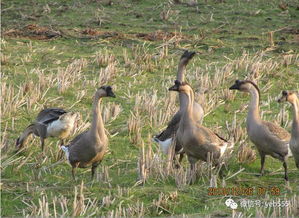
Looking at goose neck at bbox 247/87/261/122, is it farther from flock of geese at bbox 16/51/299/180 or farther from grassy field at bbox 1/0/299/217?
grassy field at bbox 1/0/299/217

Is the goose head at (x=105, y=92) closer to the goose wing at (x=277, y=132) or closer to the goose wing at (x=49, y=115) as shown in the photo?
the goose wing at (x=49, y=115)

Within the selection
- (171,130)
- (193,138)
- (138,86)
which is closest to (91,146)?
(193,138)

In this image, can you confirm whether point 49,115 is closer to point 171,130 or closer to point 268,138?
point 171,130

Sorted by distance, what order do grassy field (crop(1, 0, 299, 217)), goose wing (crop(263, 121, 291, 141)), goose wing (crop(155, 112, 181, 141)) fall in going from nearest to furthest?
grassy field (crop(1, 0, 299, 217)) → goose wing (crop(263, 121, 291, 141)) → goose wing (crop(155, 112, 181, 141))

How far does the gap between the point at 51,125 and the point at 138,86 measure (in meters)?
4.03

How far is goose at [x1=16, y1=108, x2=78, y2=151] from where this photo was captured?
424 inches

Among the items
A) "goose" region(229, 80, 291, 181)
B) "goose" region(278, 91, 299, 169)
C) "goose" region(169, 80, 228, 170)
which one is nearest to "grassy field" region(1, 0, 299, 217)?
"goose" region(169, 80, 228, 170)

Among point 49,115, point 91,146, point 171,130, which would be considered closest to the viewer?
point 91,146

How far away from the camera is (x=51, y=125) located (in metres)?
10.8

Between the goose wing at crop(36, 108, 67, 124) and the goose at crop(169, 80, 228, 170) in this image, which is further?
the goose wing at crop(36, 108, 67, 124)

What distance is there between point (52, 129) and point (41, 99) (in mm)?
2226

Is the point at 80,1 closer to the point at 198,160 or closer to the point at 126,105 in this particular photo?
the point at 126,105

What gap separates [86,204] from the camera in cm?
826

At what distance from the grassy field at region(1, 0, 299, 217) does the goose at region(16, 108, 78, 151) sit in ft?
Answer: 0.63
